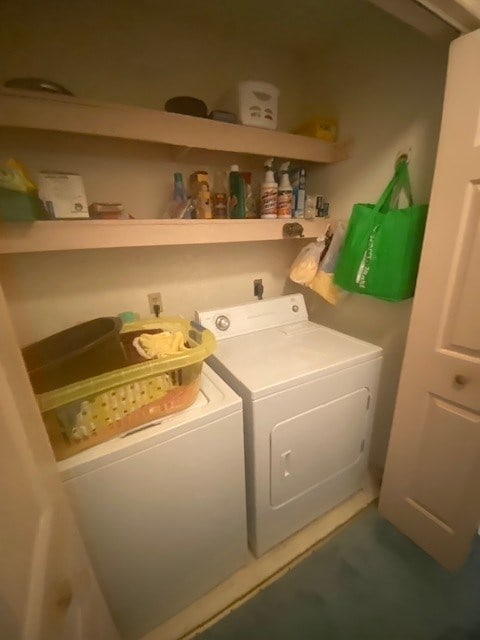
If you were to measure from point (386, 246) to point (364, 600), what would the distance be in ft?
5.20

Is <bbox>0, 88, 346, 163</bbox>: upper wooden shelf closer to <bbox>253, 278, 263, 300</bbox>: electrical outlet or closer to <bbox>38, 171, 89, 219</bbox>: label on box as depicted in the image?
<bbox>38, 171, 89, 219</bbox>: label on box

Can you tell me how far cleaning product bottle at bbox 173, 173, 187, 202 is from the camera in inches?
54.9

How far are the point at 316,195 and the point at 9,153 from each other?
158cm

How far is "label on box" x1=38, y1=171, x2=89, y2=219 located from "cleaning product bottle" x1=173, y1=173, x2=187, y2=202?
453mm

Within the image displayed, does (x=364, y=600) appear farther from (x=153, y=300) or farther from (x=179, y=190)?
(x=179, y=190)

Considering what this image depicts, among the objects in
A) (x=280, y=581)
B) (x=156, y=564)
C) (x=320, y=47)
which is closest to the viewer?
(x=156, y=564)

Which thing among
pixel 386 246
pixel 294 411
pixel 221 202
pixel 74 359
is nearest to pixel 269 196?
pixel 221 202

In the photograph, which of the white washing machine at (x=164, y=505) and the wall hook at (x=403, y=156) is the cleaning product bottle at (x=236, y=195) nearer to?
the wall hook at (x=403, y=156)

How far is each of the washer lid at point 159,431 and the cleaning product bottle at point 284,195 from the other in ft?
3.24

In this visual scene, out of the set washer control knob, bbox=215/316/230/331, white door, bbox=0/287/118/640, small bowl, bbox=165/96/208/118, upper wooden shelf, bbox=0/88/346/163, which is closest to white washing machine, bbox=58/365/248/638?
white door, bbox=0/287/118/640

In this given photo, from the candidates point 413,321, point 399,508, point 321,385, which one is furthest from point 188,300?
point 399,508

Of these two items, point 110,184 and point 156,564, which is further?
point 110,184

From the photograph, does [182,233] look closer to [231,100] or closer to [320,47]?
[231,100]

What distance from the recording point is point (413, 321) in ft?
3.87
